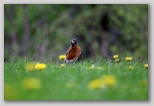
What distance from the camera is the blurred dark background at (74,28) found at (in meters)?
7.94

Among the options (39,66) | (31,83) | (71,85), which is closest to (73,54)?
(39,66)

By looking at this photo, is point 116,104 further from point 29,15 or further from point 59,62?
point 29,15

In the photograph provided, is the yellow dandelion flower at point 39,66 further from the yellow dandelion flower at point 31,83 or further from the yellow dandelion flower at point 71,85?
the yellow dandelion flower at point 71,85

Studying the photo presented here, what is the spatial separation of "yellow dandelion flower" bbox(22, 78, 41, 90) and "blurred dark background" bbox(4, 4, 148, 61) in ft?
10.2

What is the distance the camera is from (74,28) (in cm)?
898

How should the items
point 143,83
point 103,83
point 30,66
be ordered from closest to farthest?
point 103,83, point 143,83, point 30,66

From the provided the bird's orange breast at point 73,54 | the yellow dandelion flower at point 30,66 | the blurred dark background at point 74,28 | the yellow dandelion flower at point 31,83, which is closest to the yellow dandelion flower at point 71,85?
the yellow dandelion flower at point 31,83

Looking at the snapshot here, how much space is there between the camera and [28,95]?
4.55 metres

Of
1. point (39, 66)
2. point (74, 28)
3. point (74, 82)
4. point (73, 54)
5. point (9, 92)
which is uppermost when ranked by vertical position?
point (74, 28)

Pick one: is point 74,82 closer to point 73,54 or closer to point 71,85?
point 71,85

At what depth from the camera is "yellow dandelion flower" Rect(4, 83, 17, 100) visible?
15.2 ft

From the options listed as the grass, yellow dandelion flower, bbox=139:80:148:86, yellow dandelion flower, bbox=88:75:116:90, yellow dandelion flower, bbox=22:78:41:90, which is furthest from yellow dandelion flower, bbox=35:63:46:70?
yellow dandelion flower, bbox=139:80:148:86

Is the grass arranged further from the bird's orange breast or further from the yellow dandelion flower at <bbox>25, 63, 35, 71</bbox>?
the bird's orange breast

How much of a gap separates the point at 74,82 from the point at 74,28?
4.48 m
